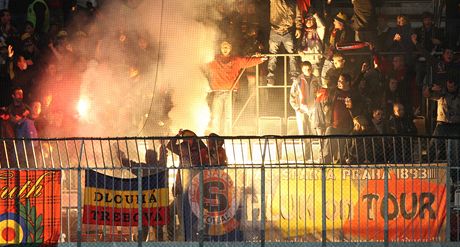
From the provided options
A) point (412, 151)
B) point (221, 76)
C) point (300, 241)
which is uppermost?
point (221, 76)

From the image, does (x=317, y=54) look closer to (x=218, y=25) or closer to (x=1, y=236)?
(x=218, y=25)

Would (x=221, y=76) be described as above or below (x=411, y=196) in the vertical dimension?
above

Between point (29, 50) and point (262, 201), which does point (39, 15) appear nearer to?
point (29, 50)

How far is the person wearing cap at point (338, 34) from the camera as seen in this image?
1870cm

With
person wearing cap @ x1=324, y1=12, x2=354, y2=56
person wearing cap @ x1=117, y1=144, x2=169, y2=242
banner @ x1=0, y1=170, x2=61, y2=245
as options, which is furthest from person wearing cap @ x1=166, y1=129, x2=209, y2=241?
person wearing cap @ x1=324, y1=12, x2=354, y2=56

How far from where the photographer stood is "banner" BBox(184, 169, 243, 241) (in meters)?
14.4

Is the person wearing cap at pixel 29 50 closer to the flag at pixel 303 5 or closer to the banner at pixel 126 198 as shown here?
the flag at pixel 303 5

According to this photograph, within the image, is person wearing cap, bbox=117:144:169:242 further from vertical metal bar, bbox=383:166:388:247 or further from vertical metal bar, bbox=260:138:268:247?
vertical metal bar, bbox=383:166:388:247

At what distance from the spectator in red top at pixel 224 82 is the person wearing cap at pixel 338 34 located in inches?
42.7

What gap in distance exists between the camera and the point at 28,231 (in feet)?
47.0

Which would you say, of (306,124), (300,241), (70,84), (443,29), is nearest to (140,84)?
(70,84)

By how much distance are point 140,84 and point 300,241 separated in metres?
6.34

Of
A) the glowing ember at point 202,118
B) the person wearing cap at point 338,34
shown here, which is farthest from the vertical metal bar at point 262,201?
the glowing ember at point 202,118

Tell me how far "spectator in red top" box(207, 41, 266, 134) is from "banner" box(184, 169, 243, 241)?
4.81m
